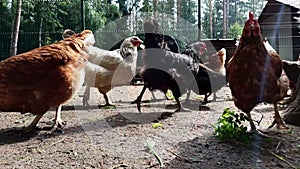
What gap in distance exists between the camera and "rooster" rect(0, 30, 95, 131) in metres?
2.90

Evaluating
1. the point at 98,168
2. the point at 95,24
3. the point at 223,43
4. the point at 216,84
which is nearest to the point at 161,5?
the point at 95,24

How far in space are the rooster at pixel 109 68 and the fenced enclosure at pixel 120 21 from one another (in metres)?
2.64

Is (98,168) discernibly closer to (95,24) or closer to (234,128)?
(234,128)

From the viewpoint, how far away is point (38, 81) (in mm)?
2951

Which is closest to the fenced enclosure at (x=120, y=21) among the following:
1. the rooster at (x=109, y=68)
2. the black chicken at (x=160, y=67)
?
the rooster at (x=109, y=68)

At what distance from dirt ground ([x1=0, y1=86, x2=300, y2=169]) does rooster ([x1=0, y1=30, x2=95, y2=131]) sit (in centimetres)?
28

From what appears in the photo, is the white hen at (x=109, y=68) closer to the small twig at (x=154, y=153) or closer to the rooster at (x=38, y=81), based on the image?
the rooster at (x=38, y=81)

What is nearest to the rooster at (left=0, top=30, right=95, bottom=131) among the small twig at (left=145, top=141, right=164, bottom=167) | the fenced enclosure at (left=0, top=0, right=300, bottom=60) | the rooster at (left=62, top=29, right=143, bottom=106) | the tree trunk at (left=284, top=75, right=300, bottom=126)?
the small twig at (left=145, top=141, right=164, bottom=167)

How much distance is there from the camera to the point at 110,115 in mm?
3965

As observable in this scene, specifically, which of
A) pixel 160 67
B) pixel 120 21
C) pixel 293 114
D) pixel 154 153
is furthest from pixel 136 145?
pixel 120 21

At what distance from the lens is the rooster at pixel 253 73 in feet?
9.29

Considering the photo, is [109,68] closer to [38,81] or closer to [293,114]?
[38,81]

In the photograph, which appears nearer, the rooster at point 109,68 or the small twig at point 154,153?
the small twig at point 154,153

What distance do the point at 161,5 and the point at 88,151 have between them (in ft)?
34.6
